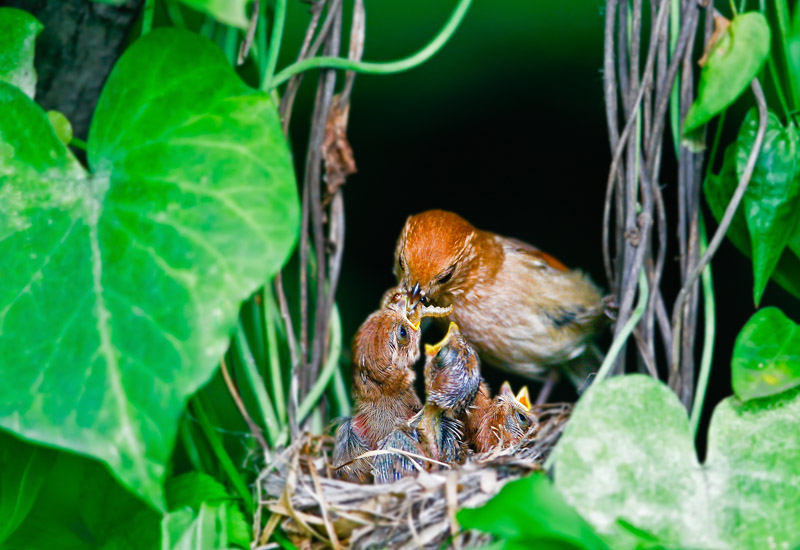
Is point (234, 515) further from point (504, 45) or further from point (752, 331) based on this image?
point (504, 45)

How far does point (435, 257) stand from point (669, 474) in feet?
2.61

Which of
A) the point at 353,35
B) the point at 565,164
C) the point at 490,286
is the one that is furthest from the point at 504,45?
the point at 353,35

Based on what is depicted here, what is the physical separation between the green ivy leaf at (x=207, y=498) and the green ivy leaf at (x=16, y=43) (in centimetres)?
80

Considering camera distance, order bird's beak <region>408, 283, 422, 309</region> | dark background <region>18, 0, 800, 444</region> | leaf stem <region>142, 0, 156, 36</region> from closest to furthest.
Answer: leaf stem <region>142, 0, 156, 36</region> < bird's beak <region>408, 283, 422, 309</region> < dark background <region>18, 0, 800, 444</region>

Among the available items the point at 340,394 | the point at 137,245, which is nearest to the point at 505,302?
the point at 340,394

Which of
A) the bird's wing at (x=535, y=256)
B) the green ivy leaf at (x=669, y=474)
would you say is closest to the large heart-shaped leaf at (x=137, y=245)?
the green ivy leaf at (x=669, y=474)

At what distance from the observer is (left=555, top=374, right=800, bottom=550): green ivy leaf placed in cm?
121

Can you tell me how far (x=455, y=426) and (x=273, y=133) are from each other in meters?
0.87

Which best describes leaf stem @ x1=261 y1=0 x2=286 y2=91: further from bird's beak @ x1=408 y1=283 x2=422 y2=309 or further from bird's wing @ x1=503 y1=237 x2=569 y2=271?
bird's wing @ x1=503 y1=237 x2=569 y2=271

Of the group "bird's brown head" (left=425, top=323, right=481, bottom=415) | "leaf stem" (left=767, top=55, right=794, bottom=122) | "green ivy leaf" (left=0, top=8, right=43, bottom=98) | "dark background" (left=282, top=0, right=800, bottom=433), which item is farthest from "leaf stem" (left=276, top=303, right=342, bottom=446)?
"dark background" (left=282, top=0, right=800, bottom=433)

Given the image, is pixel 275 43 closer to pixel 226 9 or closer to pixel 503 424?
pixel 226 9

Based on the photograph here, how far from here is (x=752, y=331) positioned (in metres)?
1.32

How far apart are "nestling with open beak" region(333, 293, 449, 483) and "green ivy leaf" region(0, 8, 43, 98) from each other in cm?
90

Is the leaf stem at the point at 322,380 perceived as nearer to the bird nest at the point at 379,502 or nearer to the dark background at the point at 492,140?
the bird nest at the point at 379,502
